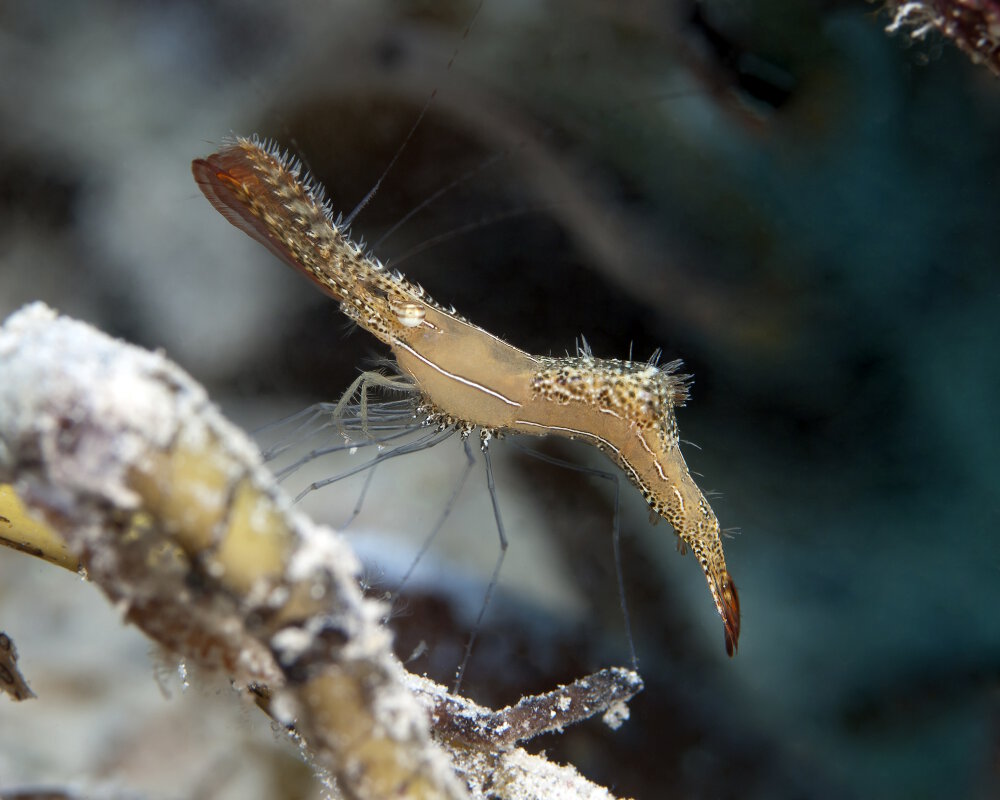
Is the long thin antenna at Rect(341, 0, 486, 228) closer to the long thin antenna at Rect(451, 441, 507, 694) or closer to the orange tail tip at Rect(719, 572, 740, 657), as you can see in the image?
the long thin antenna at Rect(451, 441, 507, 694)

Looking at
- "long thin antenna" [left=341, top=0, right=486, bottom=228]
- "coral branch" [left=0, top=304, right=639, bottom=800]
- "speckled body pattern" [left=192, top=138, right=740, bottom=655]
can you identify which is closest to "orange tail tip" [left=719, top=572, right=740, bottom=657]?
"speckled body pattern" [left=192, top=138, right=740, bottom=655]

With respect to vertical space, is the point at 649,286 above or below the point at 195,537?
above

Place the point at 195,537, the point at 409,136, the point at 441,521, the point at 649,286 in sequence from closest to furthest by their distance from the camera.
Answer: the point at 195,537 < the point at 409,136 < the point at 649,286 < the point at 441,521

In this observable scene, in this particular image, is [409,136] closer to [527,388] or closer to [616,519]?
[527,388]

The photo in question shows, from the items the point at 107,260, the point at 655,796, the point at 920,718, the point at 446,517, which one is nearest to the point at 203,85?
the point at 107,260

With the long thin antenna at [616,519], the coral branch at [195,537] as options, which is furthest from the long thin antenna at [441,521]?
the coral branch at [195,537]

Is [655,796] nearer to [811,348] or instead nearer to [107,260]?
[811,348]

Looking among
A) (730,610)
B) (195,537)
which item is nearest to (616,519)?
(730,610)

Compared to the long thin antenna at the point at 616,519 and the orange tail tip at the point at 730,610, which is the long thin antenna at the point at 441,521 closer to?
the long thin antenna at the point at 616,519
